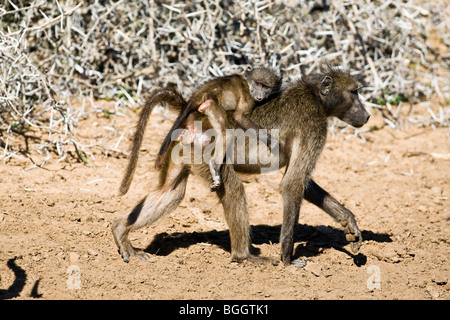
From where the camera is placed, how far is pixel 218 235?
495 centimetres

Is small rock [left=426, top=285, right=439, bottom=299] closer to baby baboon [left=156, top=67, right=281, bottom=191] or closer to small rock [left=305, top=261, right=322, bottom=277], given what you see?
small rock [left=305, top=261, right=322, bottom=277]

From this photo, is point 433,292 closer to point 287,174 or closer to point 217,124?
point 287,174

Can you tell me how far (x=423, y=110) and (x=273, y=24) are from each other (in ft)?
8.09

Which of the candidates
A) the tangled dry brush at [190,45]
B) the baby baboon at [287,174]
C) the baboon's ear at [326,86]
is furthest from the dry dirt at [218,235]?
the baboon's ear at [326,86]

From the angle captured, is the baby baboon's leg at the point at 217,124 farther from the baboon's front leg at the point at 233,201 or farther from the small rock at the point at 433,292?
the small rock at the point at 433,292

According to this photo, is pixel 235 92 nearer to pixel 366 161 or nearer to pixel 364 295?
pixel 364 295

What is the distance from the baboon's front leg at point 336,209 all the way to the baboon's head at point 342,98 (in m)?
0.60

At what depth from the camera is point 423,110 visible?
298 inches

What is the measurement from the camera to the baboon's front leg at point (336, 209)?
172 inches

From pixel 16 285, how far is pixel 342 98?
8.99 feet

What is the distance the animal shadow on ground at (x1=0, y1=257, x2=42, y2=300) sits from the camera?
→ 11.1ft

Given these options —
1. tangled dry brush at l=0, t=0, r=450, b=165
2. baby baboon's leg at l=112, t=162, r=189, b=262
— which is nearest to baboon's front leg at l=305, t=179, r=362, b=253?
baby baboon's leg at l=112, t=162, r=189, b=262

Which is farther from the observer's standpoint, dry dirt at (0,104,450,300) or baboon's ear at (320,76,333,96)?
baboon's ear at (320,76,333,96)

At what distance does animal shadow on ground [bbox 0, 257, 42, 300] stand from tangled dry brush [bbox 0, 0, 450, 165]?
8.48ft
